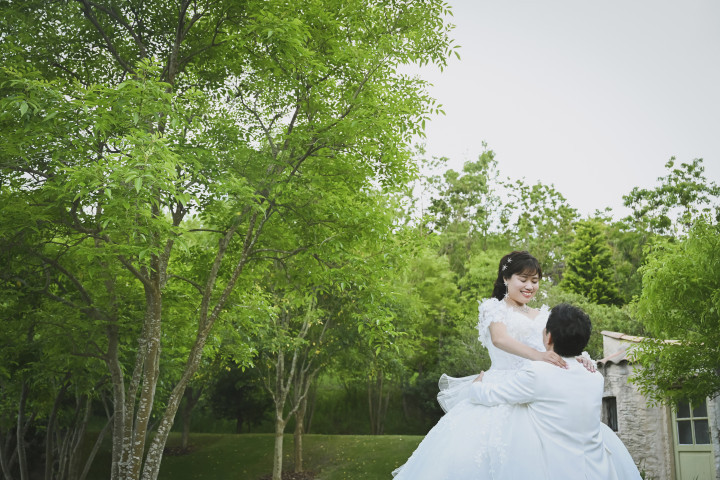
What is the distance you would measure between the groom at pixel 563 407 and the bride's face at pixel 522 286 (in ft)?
2.45

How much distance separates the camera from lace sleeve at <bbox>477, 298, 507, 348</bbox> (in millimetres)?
4043

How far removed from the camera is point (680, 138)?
1531 inches

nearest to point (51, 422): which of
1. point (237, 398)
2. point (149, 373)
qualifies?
point (149, 373)

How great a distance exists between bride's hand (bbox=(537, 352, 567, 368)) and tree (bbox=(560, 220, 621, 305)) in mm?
37387

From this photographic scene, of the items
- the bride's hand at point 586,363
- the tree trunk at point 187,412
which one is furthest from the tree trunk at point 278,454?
the bride's hand at point 586,363

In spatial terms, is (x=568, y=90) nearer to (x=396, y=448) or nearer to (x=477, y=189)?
(x=477, y=189)

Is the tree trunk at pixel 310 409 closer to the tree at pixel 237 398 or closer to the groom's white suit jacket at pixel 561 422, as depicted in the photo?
the tree at pixel 237 398

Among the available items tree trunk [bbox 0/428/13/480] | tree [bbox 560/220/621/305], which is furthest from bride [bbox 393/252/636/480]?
tree [bbox 560/220/621/305]

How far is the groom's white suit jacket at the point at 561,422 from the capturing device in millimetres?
3301

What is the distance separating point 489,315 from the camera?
4078mm

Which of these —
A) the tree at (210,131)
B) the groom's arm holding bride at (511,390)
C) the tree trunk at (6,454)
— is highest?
the tree at (210,131)

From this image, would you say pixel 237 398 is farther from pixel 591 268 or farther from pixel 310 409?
pixel 591 268

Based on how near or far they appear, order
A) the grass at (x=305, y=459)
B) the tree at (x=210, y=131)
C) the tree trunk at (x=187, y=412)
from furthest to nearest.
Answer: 1. the tree trunk at (x=187, y=412)
2. the grass at (x=305, y=459)
3. the tree at (x=210, y=131)

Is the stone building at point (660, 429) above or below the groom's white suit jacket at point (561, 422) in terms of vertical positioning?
below
